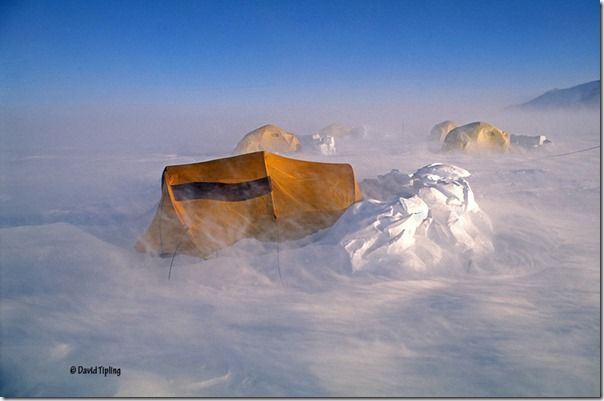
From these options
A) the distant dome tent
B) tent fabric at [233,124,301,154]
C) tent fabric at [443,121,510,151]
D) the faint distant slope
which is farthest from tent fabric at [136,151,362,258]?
the distant dome tent

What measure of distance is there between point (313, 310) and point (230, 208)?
1.44m

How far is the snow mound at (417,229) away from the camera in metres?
3.62

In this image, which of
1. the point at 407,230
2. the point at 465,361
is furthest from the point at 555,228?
the point at 465,361

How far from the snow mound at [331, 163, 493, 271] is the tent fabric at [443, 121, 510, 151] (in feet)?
20.9

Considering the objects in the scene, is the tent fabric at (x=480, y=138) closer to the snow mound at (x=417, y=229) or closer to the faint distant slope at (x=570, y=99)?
the faint distant slope at (x=570, y=99)

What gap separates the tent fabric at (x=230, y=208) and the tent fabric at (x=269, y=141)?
280 inches

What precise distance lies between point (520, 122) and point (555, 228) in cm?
548

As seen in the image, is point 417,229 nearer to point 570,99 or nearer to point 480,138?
point 570,99

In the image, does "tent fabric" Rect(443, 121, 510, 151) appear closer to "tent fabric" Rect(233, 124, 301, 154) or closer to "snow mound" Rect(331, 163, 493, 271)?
"tent fabric" Rect(233, 124, 301, 154)

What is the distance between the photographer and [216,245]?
3.84 meters

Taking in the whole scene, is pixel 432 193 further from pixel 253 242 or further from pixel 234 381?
pixel 234 381

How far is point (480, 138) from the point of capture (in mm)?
10250

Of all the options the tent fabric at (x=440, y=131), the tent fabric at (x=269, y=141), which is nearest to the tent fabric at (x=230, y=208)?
the tent fabric at (x=269, y=141)

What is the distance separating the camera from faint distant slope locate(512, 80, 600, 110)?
417 centimetres
